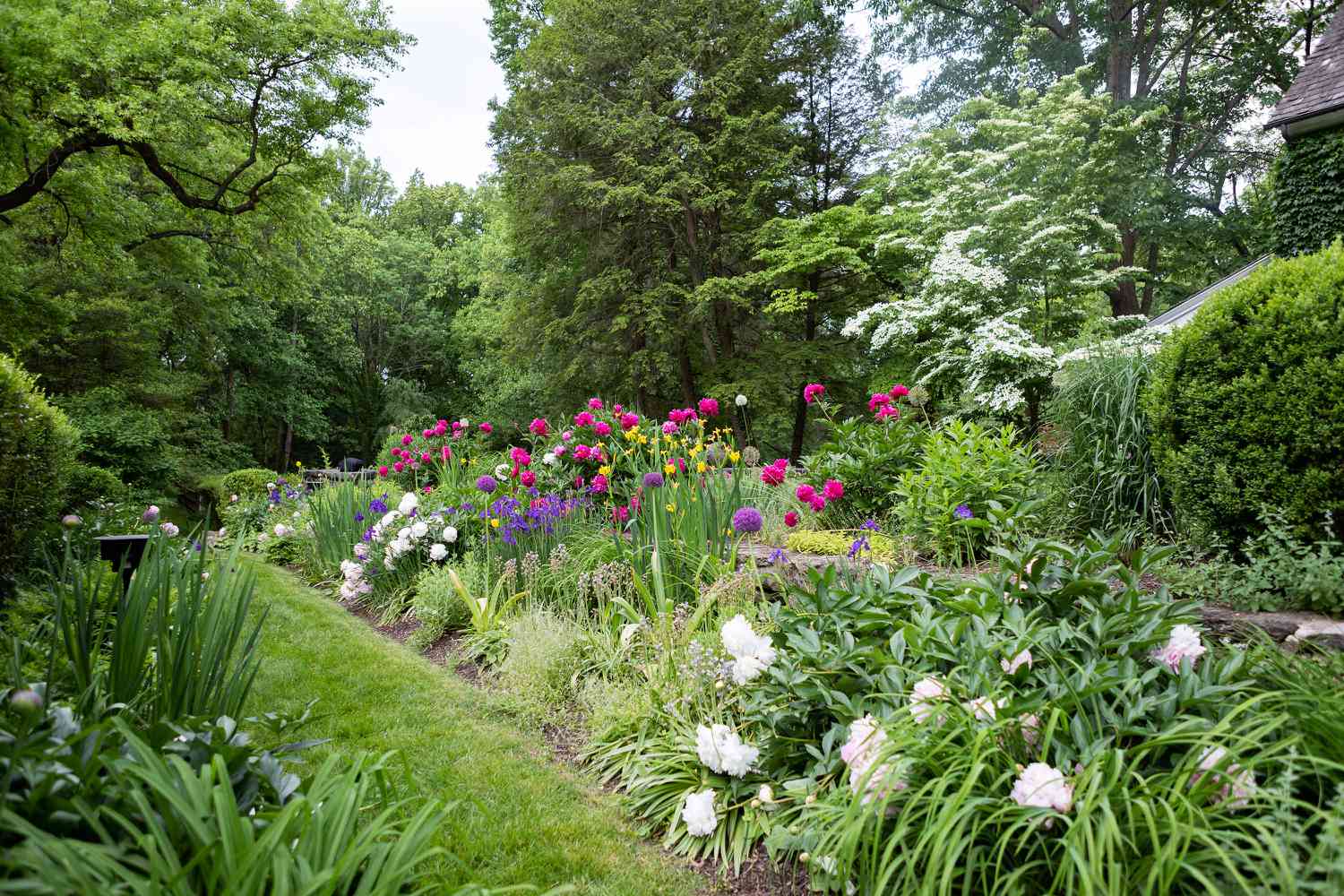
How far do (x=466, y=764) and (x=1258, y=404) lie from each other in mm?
3847

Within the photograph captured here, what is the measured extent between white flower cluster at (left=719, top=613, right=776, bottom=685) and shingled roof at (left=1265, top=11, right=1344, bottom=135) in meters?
11.4

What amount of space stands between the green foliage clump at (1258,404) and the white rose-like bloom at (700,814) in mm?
2857

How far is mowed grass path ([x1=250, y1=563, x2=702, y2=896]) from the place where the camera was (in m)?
2.04

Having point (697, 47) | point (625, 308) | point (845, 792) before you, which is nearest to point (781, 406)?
point (625, 308)

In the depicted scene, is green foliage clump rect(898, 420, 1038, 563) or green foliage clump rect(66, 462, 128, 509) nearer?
green foliage clump rect(898, 420, 1038, 563)

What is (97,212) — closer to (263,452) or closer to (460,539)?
(460,539)

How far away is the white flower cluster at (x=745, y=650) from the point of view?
7.52ft

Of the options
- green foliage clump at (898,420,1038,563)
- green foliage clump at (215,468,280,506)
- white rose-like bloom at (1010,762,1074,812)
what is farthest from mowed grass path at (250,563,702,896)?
green foliage clump at (215,468,280,506)

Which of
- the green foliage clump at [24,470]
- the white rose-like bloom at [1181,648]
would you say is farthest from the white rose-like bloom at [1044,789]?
the green foliage clump at [24,470]

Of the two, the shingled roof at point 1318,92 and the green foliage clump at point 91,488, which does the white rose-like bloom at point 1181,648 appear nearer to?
the green foliage clump at point 91,488

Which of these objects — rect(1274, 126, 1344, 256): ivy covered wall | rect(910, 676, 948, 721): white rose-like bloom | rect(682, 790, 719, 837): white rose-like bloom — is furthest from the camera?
rect(1274, 126, 1344, 256): ivy covered wall

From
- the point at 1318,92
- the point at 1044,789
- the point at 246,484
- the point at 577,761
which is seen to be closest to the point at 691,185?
the point at 1318,92

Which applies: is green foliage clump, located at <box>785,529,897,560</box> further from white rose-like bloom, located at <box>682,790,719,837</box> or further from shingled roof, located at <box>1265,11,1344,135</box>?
shingled roof, located at <box>1265,11,1344,135</box>

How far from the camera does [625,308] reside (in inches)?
526
